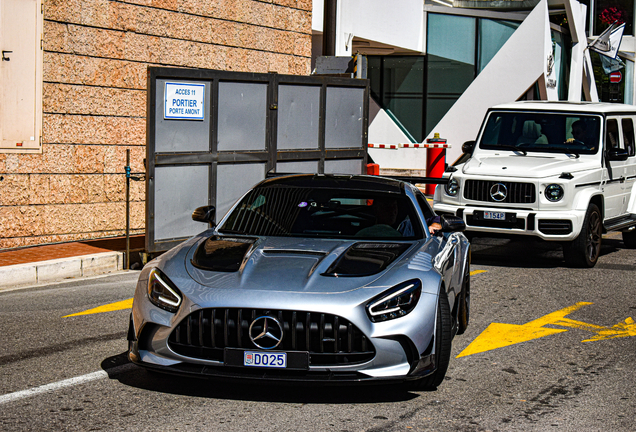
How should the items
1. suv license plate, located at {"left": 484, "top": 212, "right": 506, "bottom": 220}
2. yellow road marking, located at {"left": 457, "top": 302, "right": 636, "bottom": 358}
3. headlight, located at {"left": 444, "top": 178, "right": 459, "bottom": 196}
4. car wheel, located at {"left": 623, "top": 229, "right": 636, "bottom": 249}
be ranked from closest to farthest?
1. yellow road marking, located at {"left": 457, "top": 302, "right": 636, "bottom": 358}
2. suv license plate, located at {"left": 484, "top": 212, "right": 506, "bottom": 220}
3. headlight, located at {"left": 444, "top": 178, "right": 459, "bottom": 196}
4. car wheel, located at {"left": 623, "top": 229, "right": 636, "bottom": 249}

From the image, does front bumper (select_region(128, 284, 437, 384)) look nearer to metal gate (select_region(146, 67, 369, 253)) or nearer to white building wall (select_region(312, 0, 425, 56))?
metal gate (select_region(146, 67, 369, 253))

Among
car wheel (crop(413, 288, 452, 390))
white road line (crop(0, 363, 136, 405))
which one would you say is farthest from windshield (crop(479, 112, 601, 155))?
white road line (crop(0, 363, 136, 405))

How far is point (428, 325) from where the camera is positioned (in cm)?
517

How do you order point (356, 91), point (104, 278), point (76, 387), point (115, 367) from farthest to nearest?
point (356, 91), point (104, 278), point (115, 367), point (76, 387)

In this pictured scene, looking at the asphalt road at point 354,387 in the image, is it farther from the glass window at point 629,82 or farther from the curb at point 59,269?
the glass window at point 629,82

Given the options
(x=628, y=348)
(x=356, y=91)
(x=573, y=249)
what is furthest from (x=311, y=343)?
(x=356, y=91)

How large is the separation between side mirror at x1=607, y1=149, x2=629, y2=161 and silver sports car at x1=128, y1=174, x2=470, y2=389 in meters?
6.53

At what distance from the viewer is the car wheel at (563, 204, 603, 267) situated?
439 inches

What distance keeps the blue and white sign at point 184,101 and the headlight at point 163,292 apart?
598 cm

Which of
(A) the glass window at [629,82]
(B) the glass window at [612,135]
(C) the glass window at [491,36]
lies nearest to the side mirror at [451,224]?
(B) the glass window at [612,135]

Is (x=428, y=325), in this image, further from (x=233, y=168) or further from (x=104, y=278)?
(x=233, y=168)

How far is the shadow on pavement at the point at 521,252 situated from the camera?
38.7 feet

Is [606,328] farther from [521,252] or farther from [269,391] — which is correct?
[521,252]

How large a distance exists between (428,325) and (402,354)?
0.81 ft
